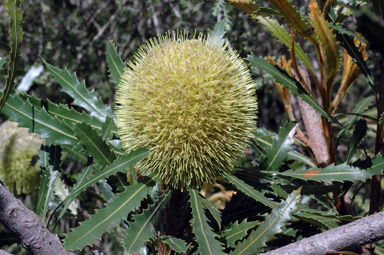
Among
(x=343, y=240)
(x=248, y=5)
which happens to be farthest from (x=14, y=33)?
(x=343, y=240)

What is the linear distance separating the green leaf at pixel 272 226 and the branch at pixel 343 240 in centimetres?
9

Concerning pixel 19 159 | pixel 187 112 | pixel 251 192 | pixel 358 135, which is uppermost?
pixel 358 135

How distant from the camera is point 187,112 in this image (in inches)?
41.2

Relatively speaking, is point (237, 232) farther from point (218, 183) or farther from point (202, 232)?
point (218, 183)

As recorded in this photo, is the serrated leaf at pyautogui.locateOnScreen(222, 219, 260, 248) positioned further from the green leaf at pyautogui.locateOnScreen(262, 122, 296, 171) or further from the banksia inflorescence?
the green leaf at pyautogui.locateOnScreen(262, 122, 296, 171)

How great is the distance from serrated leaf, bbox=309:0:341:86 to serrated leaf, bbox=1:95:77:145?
83 centimetres

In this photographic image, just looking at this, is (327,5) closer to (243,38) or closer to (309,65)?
(309,65)

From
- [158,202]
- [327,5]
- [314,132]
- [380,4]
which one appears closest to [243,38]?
[314,132]

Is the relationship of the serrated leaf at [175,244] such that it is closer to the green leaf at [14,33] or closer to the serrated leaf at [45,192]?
the serrated leaf at [45,192]

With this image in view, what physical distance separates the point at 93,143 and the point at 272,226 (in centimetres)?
55

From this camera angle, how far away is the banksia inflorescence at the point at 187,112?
105cm

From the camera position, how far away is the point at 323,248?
855 millimetres

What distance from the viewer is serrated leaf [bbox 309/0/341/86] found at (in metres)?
1.08

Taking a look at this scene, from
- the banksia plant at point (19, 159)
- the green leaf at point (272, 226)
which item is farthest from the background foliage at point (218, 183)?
the banksia plant at point (19, 159)
